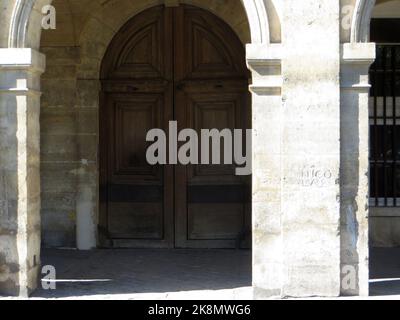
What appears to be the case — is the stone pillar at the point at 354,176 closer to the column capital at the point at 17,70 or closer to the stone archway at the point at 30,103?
the stone archway at the point at 30,103

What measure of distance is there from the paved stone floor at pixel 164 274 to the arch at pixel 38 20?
245cm

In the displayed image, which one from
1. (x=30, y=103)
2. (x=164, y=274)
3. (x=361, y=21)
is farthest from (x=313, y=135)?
(x=30, y=103)

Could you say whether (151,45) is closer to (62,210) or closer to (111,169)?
(111,169)

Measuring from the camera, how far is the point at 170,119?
9820 mm

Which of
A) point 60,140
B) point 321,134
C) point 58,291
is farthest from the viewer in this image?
point 60,140

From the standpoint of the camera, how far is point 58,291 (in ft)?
23.4

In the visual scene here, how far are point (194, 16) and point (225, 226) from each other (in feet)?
9.51

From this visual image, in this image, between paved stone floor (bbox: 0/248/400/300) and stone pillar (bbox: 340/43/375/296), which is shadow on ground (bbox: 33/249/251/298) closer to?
paved stone floor (bbox: 0/248/400/300)

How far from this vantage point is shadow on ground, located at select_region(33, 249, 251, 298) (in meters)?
7.32

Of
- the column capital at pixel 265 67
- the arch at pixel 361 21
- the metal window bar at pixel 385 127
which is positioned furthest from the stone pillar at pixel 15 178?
the metal window bar at pixel 385 127

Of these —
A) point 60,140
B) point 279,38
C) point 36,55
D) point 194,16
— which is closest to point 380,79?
point 194,16

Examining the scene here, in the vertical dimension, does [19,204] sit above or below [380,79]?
below

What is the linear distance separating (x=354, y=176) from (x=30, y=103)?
3146 mm

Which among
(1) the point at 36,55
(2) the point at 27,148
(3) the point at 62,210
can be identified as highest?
(1) the point at 36,55
